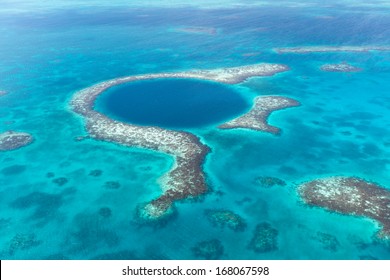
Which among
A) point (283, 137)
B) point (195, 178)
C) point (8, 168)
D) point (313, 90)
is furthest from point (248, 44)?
point (8, 168)

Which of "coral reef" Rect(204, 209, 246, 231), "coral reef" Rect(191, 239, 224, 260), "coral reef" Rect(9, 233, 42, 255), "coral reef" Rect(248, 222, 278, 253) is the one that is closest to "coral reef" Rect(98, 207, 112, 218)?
"coral reef" Rect(9, 233, 42, 255)

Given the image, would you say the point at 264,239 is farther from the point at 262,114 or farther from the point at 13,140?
the point at 13,140

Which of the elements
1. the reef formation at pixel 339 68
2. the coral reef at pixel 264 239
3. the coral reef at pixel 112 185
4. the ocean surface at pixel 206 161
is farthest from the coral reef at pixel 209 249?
the reef formation at pixel 339 68

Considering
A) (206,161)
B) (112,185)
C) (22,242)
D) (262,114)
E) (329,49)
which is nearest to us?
(22,242)

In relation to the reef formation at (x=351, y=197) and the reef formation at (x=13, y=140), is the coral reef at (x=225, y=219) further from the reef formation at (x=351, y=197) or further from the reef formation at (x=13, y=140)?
the reef formation at (x=13, y=140)

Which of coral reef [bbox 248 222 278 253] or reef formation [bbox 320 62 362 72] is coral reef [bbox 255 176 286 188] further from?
reef formation [bbox 320 62 362 72]

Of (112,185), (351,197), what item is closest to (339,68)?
(351,197)
